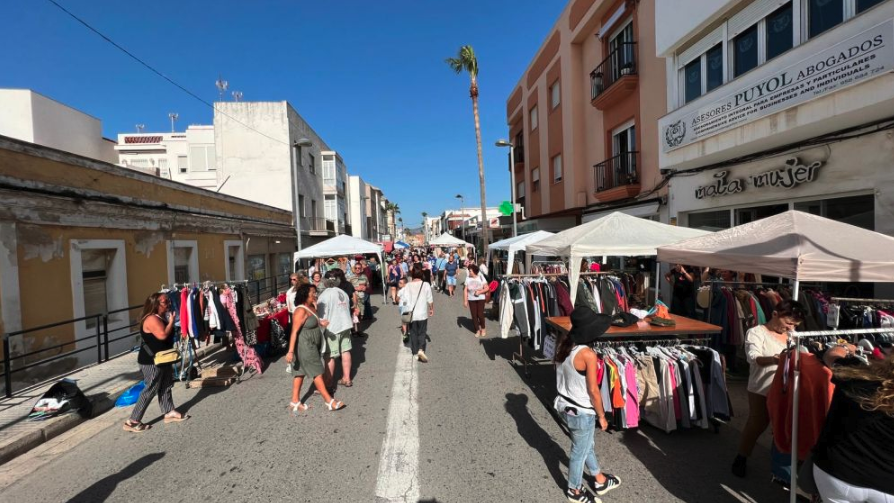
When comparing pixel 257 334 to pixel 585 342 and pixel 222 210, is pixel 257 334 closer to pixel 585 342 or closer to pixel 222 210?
pixel 585 342

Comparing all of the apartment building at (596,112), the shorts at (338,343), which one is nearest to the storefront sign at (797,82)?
the apartment building at (596,112)

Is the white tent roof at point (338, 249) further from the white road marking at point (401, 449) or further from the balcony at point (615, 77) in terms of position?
the balcony at point (615, 77)

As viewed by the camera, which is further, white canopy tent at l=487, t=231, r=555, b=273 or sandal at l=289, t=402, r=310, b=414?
white canopy tent at l=487, t=231, r=555, b=273

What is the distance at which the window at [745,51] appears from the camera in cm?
766

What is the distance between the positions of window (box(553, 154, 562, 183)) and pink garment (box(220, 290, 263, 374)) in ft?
49.3

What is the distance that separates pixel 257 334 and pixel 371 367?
242 cm

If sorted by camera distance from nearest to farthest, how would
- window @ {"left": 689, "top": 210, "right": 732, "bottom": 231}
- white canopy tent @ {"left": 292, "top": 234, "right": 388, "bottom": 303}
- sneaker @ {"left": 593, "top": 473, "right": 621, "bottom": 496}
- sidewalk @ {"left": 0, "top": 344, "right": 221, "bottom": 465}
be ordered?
sneaker @ {"left": 593, "top": 473, "right": 621, "bottom": 496} → sidewalk @ {"left": 0, "top": 344, "right": 221, "bottom": 465} → window @ {"left": 689, "top": 210, "right": 732, "bottom": 231} → white canopy tent @ {"left": 292, "top": 234, "right": 388, "bottom": 303}

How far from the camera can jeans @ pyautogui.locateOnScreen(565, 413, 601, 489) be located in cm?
287

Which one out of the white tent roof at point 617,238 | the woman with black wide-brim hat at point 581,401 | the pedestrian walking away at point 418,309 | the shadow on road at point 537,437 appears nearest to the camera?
the woman with black wide-brim hat at point 581,401

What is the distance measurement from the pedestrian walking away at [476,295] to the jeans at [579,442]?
5.64 meters

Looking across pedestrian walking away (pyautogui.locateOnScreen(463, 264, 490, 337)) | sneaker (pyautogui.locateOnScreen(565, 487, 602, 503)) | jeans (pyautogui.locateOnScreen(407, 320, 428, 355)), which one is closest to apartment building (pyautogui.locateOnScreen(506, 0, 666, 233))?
pedestrian walking away (pyautogui.locateOnScreen(463, 264, 490, 337))

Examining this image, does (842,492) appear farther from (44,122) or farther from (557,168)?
(44,122)

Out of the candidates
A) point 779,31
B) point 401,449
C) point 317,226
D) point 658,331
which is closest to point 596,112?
point 779,31

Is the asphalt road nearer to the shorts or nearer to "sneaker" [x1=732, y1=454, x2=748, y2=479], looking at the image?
"sneaker" [x1=732, y1=454, x2=748, y2=479]
